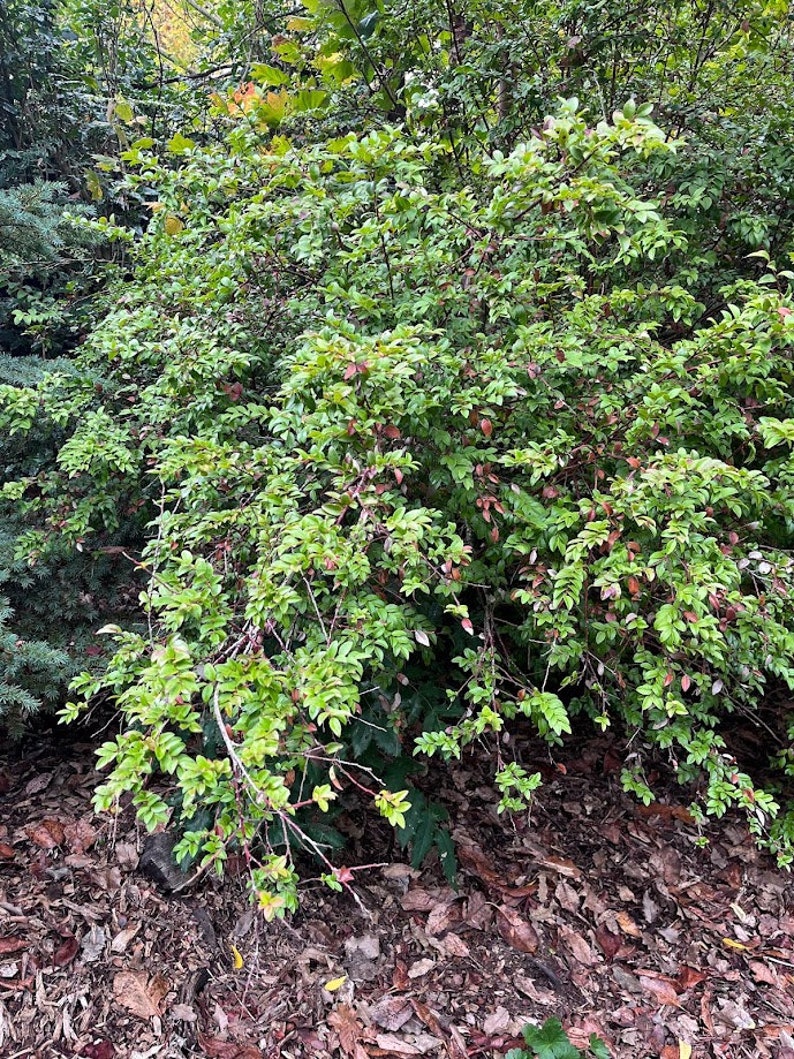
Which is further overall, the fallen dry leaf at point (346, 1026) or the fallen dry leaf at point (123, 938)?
the fallen dry leaf at point (123, 938)

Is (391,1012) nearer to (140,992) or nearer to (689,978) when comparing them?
(140,992)

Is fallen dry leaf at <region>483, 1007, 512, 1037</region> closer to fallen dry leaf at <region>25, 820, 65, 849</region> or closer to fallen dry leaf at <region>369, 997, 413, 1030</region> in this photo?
fallen dry leaf at <region>369, 997, 413, 1030</region>

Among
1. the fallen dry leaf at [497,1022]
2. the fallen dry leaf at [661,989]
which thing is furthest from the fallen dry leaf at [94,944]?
the fallen dry leaf at [661,989]

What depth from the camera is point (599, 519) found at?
1943mm

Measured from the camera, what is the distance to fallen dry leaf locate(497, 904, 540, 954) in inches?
95.3

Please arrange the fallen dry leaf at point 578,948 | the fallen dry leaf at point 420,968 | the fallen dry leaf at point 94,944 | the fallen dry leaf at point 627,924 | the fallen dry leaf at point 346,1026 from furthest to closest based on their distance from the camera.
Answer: the fallen dry leaf at point 627,924
the fallen dry leaf at point 578,948
the fallen dry leaf at point 420,968
the fallen dry leaf at point 94,944
the fallen dry leaf at point 346,1026

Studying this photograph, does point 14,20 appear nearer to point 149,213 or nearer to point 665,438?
point 149,213

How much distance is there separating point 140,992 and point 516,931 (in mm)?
1256

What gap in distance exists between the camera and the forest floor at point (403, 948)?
2074 mm

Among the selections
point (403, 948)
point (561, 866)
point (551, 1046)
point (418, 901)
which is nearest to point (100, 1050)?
point (403, 948)

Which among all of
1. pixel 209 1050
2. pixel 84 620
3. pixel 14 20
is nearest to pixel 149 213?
pixel 14 20

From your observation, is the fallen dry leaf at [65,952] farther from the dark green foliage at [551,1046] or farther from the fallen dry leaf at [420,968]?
the dark green foliage at [551,1046]

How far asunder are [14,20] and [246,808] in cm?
456

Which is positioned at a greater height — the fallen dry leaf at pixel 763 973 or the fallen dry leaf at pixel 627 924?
the fallen dry leaf at pixel 627 924
